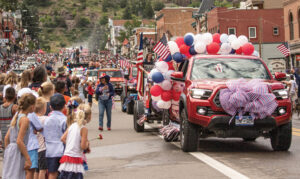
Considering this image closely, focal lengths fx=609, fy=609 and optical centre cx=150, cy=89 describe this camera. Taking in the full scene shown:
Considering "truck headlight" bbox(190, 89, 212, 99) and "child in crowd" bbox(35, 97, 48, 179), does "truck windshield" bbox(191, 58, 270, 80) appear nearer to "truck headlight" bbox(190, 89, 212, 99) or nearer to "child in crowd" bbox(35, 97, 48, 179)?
"truck headlight" bbox(190, 89, 212, 99)

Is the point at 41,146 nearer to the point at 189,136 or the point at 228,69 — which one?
the point at 189,136

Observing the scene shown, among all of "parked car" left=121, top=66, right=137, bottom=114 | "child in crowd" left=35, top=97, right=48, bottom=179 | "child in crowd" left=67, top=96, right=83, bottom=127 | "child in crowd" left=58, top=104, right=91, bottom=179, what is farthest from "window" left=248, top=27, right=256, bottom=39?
"child in crowd" left=58, top=104, right=91, bottom=179

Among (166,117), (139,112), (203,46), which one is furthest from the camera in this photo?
(139,112)

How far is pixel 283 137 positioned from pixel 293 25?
131 ft

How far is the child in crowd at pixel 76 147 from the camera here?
7.39m

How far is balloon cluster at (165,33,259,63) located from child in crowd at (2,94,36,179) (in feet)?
22.7

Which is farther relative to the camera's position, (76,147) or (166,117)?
(166,117)

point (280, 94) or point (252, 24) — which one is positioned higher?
point (252, 24)

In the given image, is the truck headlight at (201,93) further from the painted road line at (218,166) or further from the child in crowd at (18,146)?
the child in crowd at (18,146)

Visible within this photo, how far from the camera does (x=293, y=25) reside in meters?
50.4

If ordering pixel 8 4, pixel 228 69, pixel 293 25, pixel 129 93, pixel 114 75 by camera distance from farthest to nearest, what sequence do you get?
pixel 8 4 < pixel 293 25 < pixel 114 75 < pixel 129 93 < pixel 228 69

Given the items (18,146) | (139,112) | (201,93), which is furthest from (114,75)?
(18,146)

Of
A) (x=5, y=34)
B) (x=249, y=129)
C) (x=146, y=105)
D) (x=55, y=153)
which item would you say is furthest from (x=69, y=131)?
(x=5, y=34)

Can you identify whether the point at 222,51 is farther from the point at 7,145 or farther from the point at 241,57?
the point at 7,145
